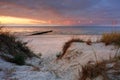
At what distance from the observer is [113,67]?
17.1ft

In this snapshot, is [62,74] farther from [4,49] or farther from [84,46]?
[4,49]

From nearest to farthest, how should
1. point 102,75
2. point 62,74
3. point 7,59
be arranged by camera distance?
1. point 102,75
2. point 62,74
3. point 7,59

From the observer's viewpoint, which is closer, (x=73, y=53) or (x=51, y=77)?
(x=51, y=77)

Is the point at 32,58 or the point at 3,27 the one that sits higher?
the point at 3,27

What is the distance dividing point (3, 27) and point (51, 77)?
4587 mm

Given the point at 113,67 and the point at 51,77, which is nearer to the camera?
the point at 113,67

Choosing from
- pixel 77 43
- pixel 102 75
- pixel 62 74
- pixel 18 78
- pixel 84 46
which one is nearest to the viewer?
pixel 102 75

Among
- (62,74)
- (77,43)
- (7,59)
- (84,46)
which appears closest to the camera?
(62,74)

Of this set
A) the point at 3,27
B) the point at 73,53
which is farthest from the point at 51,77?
the point at 3,27

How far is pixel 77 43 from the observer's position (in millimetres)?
9664

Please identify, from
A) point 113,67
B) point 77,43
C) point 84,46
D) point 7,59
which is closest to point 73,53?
point 84,46

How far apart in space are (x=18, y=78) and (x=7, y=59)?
245cm

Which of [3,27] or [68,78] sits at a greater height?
[3,27]

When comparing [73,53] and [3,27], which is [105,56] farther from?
[3,27]
